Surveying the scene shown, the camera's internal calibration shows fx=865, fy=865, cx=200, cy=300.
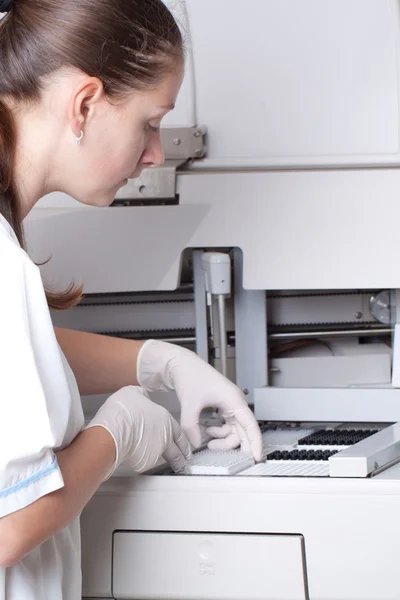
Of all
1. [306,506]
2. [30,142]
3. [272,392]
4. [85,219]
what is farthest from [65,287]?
[306,506]

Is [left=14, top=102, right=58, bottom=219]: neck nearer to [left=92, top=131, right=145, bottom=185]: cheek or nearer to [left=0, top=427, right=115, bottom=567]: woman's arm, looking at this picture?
[left=92, top=131, right=145, bottom=185]: cheek

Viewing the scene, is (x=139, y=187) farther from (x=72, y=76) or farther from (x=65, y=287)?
(x=72, y=76)

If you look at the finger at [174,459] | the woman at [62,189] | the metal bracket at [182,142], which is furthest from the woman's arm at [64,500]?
the metal bracket at [182,142]

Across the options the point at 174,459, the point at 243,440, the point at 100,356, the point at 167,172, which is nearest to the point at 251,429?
A: the point at 243,440

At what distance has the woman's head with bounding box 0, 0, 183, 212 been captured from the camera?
3.25 ft

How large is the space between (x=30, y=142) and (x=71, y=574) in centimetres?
53

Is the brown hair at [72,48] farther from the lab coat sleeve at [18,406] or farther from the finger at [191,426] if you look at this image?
the finger at [191,426]

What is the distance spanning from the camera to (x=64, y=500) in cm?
91

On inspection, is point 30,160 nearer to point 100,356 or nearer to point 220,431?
point 100,356

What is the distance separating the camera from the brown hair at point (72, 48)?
99 centimetres

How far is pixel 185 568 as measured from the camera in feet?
3.63

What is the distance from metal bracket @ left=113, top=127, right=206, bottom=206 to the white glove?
0.44 meters

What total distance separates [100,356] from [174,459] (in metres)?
0.26

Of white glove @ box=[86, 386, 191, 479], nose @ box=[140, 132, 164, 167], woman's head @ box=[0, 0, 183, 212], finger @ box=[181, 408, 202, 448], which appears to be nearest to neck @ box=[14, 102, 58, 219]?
woman's head @ box=[0, 0, 183, 212]
